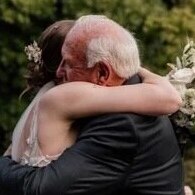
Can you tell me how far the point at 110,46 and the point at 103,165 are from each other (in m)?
0.44

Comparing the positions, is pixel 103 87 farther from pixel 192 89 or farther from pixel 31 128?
pixel 192 89

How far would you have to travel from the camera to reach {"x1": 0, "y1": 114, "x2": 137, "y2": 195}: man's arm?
3629 mm

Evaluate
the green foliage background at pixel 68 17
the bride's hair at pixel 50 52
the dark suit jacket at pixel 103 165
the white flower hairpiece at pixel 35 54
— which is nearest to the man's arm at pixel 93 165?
the dark suit jacket at pixel 103 165

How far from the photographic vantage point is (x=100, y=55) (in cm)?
368

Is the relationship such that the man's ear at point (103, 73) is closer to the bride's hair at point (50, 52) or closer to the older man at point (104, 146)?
the older man at point (104, 146)

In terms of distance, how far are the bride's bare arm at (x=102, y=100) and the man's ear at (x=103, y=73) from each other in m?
0.03

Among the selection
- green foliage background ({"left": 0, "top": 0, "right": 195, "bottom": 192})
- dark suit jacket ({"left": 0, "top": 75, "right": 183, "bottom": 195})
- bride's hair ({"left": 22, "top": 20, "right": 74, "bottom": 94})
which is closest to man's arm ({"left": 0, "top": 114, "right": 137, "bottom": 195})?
dark suit jacket ({"left": 0, "top": 75, "right": 183, "bottom": 195})

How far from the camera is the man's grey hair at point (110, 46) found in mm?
3684

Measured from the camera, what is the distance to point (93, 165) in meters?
3.65

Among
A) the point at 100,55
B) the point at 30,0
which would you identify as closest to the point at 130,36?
the point at 100,55

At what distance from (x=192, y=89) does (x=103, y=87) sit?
0.75m

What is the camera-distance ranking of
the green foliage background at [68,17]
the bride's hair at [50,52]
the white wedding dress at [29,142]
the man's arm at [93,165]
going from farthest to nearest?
the green foliage background at [68,17], the bride's hair at [50,52], the white wedding dress at [29,142], the man's arm at [93,165]

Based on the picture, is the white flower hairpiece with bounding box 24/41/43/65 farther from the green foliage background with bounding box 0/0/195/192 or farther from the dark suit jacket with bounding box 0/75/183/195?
the green foliage background with bounding box 0/0/195/192

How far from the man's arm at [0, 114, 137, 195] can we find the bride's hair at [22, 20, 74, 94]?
0.56 metres
